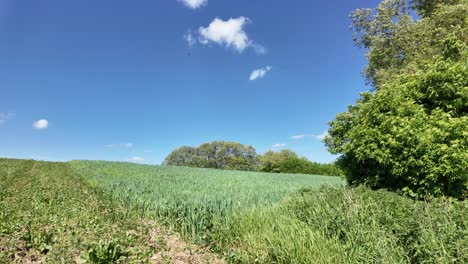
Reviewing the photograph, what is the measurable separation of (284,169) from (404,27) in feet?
94.3

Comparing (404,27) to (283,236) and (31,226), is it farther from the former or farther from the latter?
(31,226)

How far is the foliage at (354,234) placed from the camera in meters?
3.97

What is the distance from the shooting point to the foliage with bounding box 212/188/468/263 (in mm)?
3969

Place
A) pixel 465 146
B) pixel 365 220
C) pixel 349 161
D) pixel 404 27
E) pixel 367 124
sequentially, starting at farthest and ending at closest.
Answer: pixel 404 27 < pixel 349 161 < pixel 367 124 < pixel 465 146 < pixel 365 220

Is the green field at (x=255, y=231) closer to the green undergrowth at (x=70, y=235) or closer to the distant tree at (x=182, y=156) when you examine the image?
the green undergrowth at (x=70, y=235)

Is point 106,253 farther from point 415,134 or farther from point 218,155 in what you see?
point 218,155

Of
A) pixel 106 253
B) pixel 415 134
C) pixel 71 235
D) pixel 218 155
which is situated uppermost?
pixel 218 155

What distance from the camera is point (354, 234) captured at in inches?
187

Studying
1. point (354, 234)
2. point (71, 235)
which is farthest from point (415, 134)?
point (71, 235)

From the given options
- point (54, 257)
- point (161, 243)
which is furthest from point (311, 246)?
point (54, 257)

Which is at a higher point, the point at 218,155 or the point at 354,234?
the point at 218,155

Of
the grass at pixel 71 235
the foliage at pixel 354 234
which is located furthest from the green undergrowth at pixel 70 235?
the foliage at pixel 354 234

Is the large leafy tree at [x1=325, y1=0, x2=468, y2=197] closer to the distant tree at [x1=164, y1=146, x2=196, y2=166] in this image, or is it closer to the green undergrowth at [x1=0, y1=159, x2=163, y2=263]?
the green undergrowth at [x1=0, y1=159, x2=163, y2=263]

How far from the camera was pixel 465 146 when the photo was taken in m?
7.08
